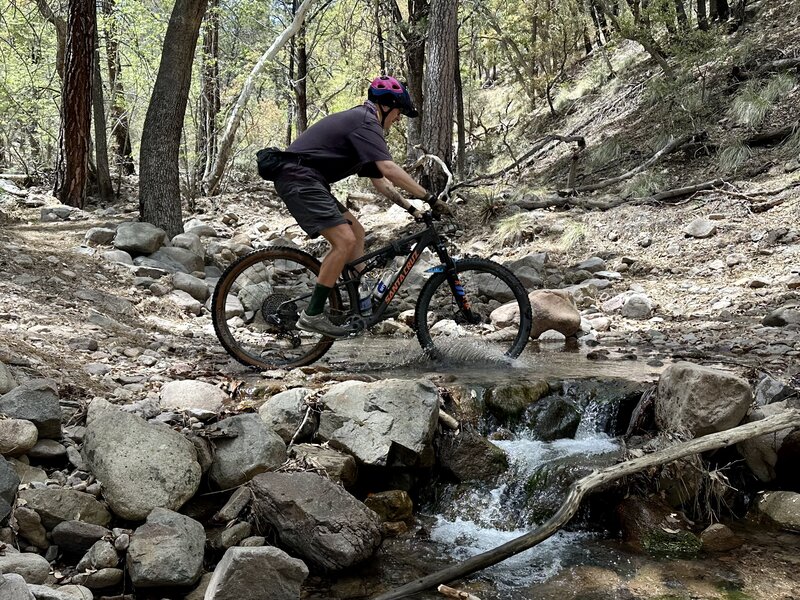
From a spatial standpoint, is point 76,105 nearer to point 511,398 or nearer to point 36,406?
point 36,406

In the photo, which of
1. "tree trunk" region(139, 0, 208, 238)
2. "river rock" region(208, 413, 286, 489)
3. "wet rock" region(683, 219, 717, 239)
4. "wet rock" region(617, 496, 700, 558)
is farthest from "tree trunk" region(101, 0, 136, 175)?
"wet rock" region(617, 496, 700, 558)

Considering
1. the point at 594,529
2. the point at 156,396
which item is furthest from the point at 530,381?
the point at 156,396

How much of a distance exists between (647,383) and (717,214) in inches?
201

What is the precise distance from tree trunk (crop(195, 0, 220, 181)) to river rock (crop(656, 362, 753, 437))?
1032cm

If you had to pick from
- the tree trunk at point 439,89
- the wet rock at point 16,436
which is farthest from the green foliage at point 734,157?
the wet rock at point 16,436

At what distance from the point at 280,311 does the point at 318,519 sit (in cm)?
226

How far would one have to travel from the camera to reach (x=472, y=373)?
5383 millimetres

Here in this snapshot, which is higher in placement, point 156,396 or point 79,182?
point 79,182

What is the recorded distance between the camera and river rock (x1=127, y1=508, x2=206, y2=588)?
3.06m

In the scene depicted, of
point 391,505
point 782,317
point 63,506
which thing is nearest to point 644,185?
point 782,317

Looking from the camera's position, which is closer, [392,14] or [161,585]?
[161,585]

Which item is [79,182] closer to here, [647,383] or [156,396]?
[156,396]

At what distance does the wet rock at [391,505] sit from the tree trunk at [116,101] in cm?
1146

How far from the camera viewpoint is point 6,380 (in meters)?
3.84
